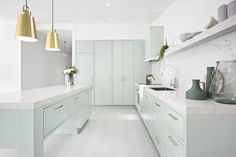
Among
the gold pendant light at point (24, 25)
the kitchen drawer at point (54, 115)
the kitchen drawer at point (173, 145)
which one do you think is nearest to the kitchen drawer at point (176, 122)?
the kitchen drawer at point (173, 145)

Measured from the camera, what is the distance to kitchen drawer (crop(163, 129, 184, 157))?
4.23 feet

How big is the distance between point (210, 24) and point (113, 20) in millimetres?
4059

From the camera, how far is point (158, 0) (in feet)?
12.5

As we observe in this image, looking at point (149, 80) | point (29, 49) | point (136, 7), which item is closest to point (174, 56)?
point (149, 80)

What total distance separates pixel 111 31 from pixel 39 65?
3109mm

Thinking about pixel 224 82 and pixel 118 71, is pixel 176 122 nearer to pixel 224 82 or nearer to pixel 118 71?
pixel 224 82

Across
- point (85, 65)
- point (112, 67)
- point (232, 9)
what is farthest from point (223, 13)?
point (85, 65)

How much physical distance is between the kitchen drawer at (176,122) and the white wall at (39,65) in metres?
5.33

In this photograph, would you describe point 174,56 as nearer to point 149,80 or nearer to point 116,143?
point 149,80

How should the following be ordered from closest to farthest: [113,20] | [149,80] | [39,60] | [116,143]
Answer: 1. [116,143]
2. [149,80]
3. [113,20]
4. [39,60]

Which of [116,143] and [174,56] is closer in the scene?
[116,143]

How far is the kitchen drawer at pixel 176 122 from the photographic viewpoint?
126 centimetres

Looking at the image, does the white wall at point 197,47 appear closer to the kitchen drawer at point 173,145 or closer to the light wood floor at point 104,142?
the kitchen drawer at point 173,145

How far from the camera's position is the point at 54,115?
1787 millimetres
